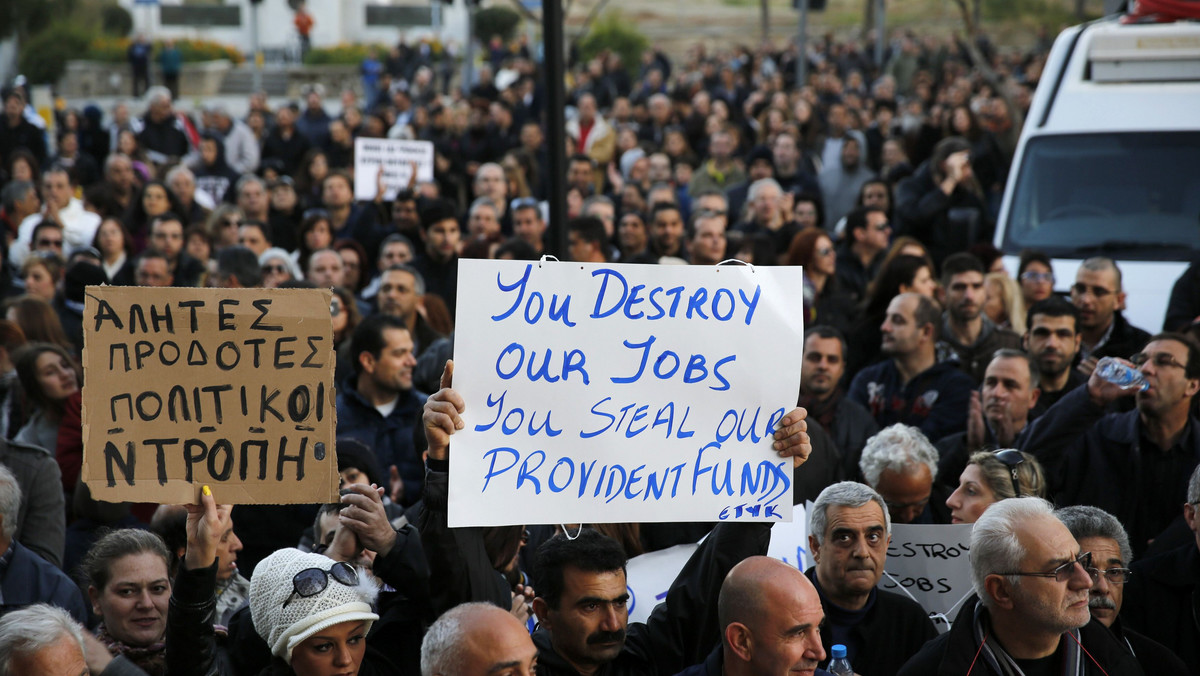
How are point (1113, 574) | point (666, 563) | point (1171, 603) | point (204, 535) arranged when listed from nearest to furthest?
point (204, 535) → point (1113, 574) → point (1171, 603) → point (666, 563)

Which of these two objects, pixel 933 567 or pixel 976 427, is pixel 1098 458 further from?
pixel 933 567

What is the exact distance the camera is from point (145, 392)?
12.3 ft

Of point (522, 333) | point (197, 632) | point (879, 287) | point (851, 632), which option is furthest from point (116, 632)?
point (879, 287)

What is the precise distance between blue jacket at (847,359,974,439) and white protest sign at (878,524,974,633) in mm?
1985

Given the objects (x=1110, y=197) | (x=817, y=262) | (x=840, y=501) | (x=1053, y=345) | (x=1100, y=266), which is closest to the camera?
(x=840, y=501)

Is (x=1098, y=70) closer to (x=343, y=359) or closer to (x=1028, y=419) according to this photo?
(x=1028, y=419)

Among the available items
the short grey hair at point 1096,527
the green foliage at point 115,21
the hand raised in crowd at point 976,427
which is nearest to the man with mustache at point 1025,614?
the short grey hair at point 1096,527

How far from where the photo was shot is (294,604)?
3816mm

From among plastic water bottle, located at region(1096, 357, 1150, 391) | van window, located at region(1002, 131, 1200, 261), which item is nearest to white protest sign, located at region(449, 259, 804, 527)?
plastic water bottle, located at region(1096, 357, 1150, 391)

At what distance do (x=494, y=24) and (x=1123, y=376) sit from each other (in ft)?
122

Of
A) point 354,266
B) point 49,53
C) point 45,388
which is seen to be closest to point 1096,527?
point 45,388

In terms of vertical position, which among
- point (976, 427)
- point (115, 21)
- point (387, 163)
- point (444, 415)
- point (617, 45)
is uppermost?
point (115, 21)

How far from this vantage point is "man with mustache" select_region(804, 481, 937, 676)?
4.39 metres

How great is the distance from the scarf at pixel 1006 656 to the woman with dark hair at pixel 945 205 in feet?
23.3
